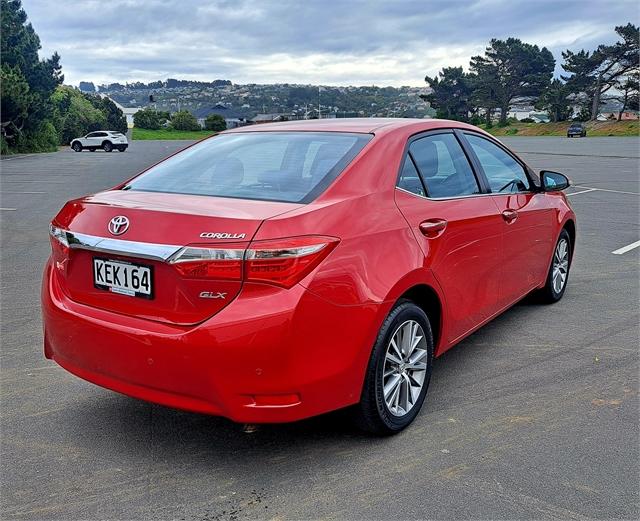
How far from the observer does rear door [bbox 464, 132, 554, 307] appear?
4.61 metres

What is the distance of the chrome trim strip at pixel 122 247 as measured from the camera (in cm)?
289

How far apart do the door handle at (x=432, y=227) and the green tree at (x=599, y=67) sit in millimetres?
70819

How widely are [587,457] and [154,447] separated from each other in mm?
2137

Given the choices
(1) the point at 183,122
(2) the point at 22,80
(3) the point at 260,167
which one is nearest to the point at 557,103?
(1) the point at 183,122

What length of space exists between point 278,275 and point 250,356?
1.18 feet

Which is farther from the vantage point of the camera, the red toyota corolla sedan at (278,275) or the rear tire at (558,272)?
the rear tire at (558,272)

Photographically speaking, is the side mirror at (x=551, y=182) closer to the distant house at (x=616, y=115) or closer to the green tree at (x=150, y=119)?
the distant house at (x=616, y=115)

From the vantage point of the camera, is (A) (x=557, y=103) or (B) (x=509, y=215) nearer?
(B) (x=509, y=215)

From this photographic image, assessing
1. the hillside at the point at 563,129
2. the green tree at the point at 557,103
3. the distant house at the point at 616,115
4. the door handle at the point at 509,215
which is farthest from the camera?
the green tree at the point at 557,103

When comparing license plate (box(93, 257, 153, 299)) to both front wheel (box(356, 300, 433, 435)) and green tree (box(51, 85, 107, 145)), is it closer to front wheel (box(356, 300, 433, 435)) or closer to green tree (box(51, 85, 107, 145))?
front wheel (box(356, 300, 433, 435))

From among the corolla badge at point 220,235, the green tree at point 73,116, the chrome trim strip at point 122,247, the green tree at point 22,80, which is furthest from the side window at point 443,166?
the green tree at point 73,116

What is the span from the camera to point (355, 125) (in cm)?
404

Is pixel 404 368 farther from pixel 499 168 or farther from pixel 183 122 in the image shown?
pixel 183 122

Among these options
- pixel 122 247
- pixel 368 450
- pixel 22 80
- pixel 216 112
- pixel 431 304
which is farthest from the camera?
pixel 216 112
